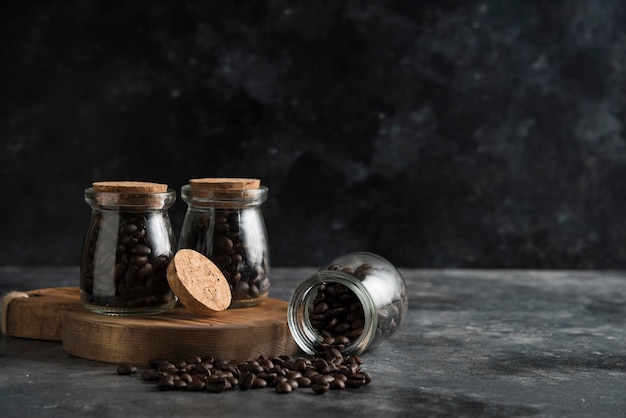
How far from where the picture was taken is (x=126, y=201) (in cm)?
186

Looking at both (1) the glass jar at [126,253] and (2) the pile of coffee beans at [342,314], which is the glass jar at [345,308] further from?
(1) the glass jar at [126,253]

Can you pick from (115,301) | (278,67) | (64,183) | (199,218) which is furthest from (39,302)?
(278,67)

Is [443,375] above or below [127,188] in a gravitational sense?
below

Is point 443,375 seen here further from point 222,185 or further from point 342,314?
point 222,185

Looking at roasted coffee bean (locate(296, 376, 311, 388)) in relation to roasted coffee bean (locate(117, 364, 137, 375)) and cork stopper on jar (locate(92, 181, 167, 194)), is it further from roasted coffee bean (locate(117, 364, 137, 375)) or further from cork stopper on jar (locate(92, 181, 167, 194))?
cork stopper on jar (locate(92, 181, 167, 194))

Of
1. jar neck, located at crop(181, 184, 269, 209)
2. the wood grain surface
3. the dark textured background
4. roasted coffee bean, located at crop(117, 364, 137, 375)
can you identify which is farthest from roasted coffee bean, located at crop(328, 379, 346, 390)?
the dark textured background

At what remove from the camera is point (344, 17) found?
3209 millimetres

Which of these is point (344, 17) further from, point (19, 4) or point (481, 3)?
point (19, 4)

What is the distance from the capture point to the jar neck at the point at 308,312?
1.82 m

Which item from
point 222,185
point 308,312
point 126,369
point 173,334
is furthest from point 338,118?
point 126,369

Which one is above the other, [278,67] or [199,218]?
[278,67]

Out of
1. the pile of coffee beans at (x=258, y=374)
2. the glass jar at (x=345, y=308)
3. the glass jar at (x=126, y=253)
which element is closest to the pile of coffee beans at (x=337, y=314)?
the glass jar at (x=345, y=308)

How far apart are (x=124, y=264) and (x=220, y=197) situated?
0.87 feet

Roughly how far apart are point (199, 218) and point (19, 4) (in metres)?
1.62
